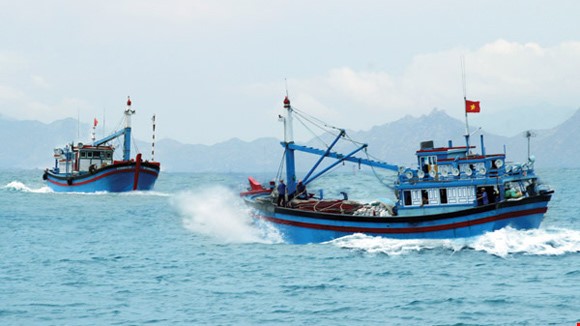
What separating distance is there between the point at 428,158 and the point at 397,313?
1622cm

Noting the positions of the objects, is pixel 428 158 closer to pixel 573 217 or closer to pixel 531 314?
pixel 531 314

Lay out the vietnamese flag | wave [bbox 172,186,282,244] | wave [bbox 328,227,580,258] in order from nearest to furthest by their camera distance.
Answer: wave [bbox 328,227,580,258], the vietnamese flag, wave [bbox 172,186,282,244]

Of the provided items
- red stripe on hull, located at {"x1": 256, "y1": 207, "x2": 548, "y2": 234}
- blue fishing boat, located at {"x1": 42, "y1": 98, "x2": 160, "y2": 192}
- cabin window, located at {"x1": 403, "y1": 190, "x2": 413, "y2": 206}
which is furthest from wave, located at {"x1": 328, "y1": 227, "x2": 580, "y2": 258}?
blue fishing boat, located at {"x1": 42, "y1": 98, "x2": 160, "y2": 192}

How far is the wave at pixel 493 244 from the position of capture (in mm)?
32531

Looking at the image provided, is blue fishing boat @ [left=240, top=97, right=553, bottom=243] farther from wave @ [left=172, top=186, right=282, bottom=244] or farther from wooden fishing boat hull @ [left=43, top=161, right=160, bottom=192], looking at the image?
wooden fishing boat hull @ [left=43, top=161, right=160, bottom=192]

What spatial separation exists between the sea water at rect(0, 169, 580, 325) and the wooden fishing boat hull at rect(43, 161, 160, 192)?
3549 centimetres

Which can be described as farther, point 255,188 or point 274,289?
point 255,188

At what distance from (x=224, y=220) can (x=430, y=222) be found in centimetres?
2001

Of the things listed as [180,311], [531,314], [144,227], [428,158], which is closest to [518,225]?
[428,158]

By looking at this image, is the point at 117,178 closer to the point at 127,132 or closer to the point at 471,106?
the point at 127,132

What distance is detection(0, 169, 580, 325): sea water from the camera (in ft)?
75.0

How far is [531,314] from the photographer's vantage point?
72.2 feet

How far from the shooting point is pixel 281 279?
28750 millimetres

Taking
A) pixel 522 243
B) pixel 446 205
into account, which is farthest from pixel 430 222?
pixel 522 243
